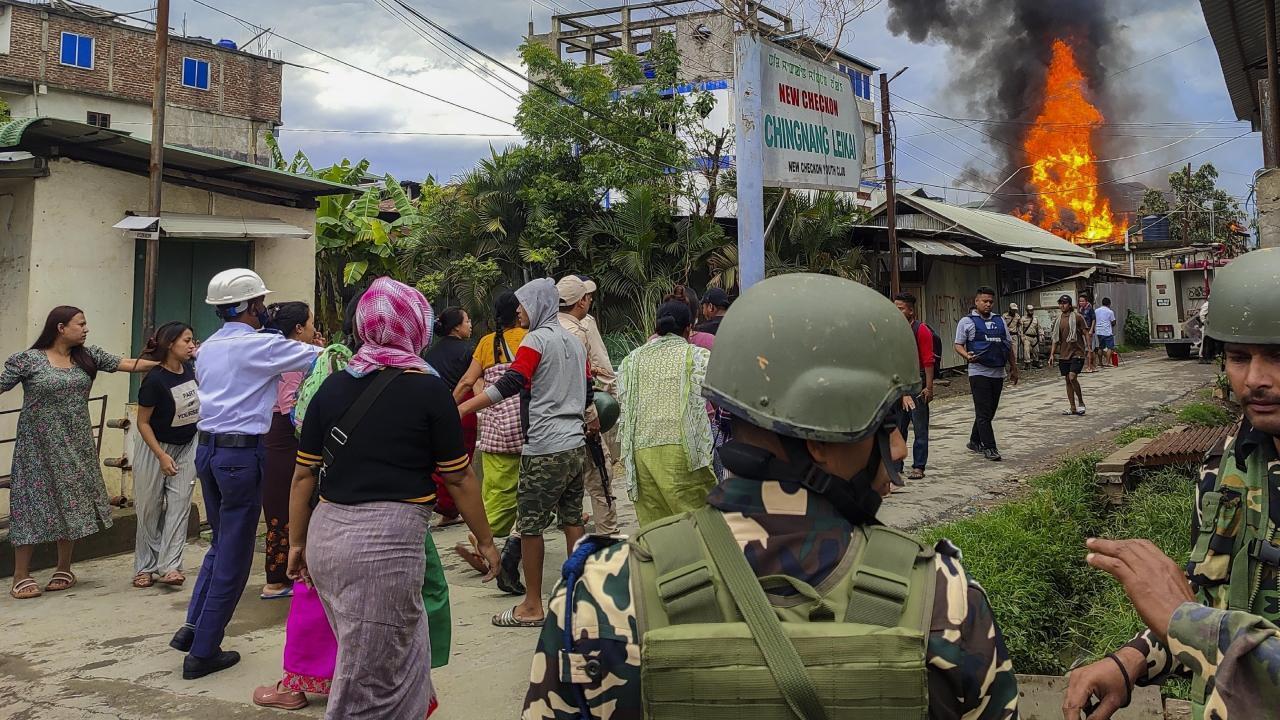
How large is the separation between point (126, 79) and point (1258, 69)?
3562cm

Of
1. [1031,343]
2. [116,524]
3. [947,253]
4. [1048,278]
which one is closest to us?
[116,524]

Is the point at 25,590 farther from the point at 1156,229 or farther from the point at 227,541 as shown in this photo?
the point at 1156,229

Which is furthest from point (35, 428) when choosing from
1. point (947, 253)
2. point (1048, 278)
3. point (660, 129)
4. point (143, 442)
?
point (1048, 278)

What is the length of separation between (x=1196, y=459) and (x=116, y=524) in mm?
7959

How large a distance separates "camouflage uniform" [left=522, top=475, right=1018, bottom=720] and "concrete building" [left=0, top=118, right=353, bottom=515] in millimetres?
7603

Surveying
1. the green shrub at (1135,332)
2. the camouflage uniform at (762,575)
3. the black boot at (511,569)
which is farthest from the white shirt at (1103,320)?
the camouflage uniform at (762,575)

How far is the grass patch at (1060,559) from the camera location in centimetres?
443

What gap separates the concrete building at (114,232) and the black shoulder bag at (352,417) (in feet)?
18.7

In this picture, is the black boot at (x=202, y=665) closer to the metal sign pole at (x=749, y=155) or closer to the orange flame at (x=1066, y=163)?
the metal sign pole at (x=749, y=155)

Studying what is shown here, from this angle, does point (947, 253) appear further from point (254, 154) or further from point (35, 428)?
point (254, 154)

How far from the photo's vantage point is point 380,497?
9.93 ft

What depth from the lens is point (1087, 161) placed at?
35.9m

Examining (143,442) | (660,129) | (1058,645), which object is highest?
(660,129)

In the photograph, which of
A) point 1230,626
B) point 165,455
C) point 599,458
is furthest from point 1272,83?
point 165,455
